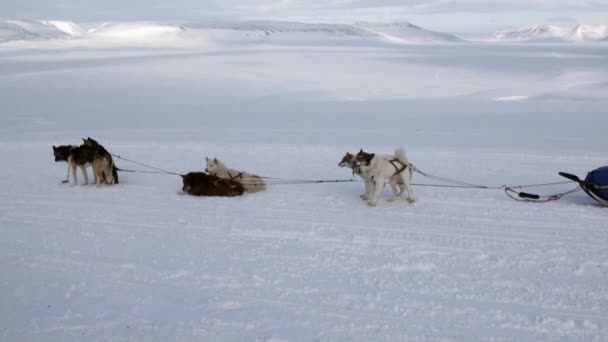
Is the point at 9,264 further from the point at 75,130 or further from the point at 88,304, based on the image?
the point at 75,130

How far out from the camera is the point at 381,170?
6332 millimetres

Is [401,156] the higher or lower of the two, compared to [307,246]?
higher

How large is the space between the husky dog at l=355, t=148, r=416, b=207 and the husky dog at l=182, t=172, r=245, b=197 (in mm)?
1670

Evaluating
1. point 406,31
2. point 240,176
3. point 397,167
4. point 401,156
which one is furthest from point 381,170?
point 406,31

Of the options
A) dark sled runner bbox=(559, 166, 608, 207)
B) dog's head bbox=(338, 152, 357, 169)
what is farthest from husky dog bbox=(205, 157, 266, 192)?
dark sled runner bbox=(559, 166, 608, 207)

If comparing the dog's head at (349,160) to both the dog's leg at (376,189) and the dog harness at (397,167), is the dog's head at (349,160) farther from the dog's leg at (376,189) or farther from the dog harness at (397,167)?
the dog harness at (397,167)

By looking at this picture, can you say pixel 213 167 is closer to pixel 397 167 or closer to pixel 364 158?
pixel 364 158

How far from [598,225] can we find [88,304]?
487 cm

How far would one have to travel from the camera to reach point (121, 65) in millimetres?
30453

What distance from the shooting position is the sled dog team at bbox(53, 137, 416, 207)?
20.9 feet

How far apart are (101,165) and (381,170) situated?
396cm

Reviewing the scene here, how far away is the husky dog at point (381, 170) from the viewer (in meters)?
6.34

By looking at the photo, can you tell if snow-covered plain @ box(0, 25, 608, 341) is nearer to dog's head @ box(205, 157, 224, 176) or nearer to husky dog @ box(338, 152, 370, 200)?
husky dog @ box(338, 152, 370, 200)

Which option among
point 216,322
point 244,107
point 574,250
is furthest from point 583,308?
point 244,107
